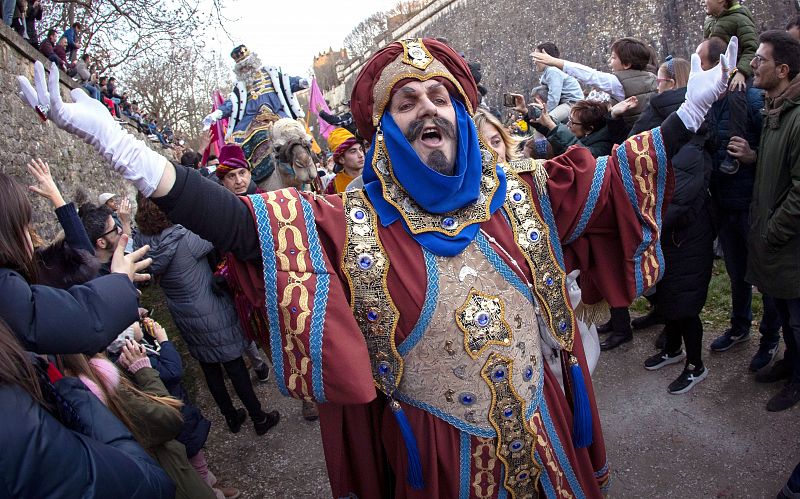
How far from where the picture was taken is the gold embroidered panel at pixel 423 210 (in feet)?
5.62

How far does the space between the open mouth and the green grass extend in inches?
135

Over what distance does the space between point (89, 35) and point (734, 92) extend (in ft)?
48.5

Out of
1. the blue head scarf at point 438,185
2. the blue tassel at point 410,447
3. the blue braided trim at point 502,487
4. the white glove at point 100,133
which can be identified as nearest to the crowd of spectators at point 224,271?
the white glove at point 100,133

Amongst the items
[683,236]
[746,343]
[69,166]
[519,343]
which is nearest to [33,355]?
[519,343]

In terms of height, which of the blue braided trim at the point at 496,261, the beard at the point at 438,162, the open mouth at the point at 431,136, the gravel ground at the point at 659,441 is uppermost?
the open mouth at the point at 431,136

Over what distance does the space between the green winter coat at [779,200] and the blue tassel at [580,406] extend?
65.8 inches

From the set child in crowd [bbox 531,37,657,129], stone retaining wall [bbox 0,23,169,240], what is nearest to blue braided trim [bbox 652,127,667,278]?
child in crowd [bbox 531,37,657,129]

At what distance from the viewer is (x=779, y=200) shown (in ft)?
9.25

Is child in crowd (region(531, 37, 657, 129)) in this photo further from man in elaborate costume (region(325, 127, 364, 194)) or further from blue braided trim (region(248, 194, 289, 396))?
blue braided trim (region(248, 194, 289, 396))

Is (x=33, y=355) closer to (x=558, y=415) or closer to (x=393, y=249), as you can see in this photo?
(x=393, y=249)

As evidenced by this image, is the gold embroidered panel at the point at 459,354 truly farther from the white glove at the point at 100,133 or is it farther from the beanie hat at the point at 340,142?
the beanie hat at the point at 340,142

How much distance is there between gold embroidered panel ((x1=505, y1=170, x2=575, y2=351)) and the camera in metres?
1.78

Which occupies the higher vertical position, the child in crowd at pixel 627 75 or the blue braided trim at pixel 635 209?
the child in crowd at pixel 627 75

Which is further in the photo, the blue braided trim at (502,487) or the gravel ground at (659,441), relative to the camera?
the gravel ground at (659,441)
